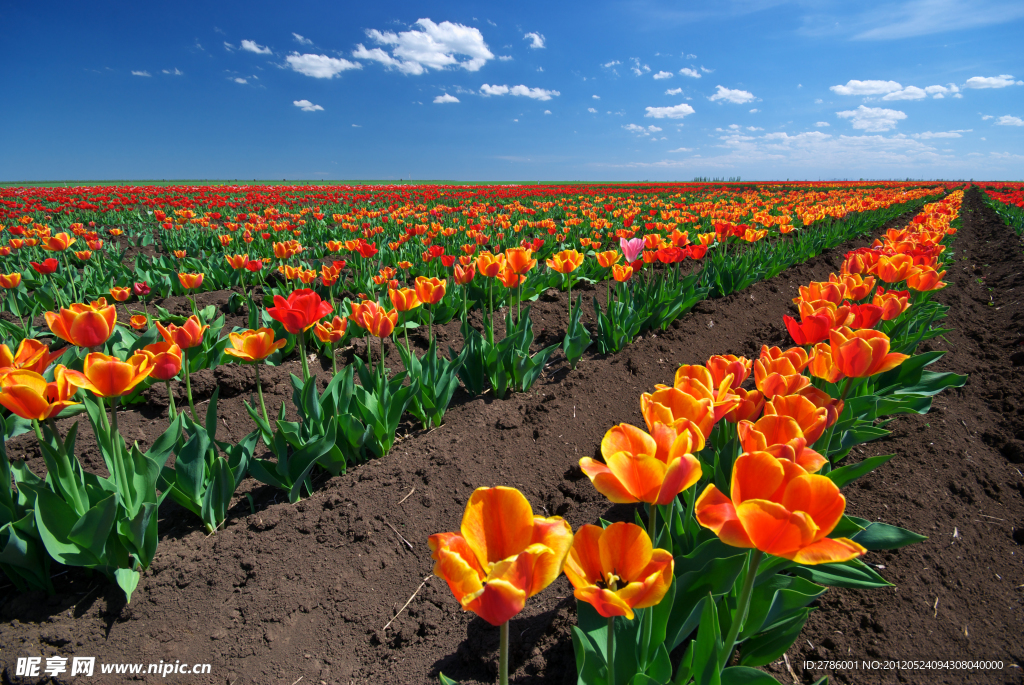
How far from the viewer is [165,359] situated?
2.01 m

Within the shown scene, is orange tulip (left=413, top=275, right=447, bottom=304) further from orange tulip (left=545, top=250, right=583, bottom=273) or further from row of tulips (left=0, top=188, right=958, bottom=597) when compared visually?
orange tulip (left=545, top=250, right=583, bottom=273)

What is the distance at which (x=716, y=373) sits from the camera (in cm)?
153

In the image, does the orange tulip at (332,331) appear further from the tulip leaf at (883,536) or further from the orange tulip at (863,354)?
the tulip leaf at (883,536)

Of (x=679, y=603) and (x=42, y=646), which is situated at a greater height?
(x=679, y=603)

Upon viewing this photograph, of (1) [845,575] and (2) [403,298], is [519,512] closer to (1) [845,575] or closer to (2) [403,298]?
(1) [845,575]

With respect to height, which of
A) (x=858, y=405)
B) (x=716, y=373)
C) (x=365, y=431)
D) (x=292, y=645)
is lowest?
(x=292, y=645)

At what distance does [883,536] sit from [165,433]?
3.04m

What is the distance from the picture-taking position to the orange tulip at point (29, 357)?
1.68 m

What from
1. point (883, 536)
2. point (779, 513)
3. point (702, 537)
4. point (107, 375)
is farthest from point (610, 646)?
point (107, 375)

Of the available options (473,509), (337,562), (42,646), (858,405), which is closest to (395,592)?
(337,562)

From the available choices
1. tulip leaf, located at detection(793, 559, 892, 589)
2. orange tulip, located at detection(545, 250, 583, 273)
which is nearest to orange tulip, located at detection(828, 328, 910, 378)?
tulip leaf, located at detection(793, 559, 892, 589)

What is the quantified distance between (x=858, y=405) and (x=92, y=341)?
3.65 metres

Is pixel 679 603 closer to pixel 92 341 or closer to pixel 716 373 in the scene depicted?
pixel 716 373

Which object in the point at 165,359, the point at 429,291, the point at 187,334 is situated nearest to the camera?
the point at 165,359
